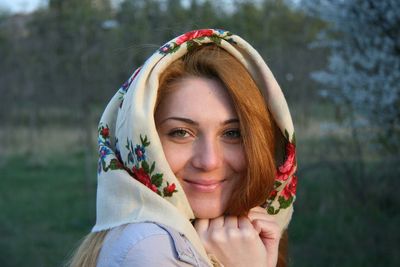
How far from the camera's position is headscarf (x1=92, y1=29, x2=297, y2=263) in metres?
1.67

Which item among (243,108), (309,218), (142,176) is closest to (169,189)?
(142,176)

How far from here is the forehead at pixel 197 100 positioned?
1798mm

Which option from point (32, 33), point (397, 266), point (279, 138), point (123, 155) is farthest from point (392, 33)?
point (32, 33)

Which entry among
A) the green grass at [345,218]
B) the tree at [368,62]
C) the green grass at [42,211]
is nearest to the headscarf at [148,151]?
the tree at [368,62]

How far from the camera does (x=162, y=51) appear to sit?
1876mm

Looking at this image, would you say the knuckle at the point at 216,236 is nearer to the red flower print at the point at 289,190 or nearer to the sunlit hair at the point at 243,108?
the sunlit hair at the point at 243,108

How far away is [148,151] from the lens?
170 centimetres

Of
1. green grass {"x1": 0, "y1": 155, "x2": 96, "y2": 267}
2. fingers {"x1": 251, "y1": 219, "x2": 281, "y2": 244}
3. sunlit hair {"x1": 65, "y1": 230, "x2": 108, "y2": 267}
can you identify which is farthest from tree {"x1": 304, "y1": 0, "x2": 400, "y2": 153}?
sunlit hair {"x1": 65, "y1": 230, "x2": 108, "y2": 267}

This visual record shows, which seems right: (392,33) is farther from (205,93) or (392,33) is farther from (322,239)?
(205,93)

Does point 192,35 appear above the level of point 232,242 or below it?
above

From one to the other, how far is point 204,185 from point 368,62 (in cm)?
471

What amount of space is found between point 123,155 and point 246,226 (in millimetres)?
431

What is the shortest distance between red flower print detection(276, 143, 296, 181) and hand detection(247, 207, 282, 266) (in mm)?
132

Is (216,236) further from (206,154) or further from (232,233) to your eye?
(206,154)
